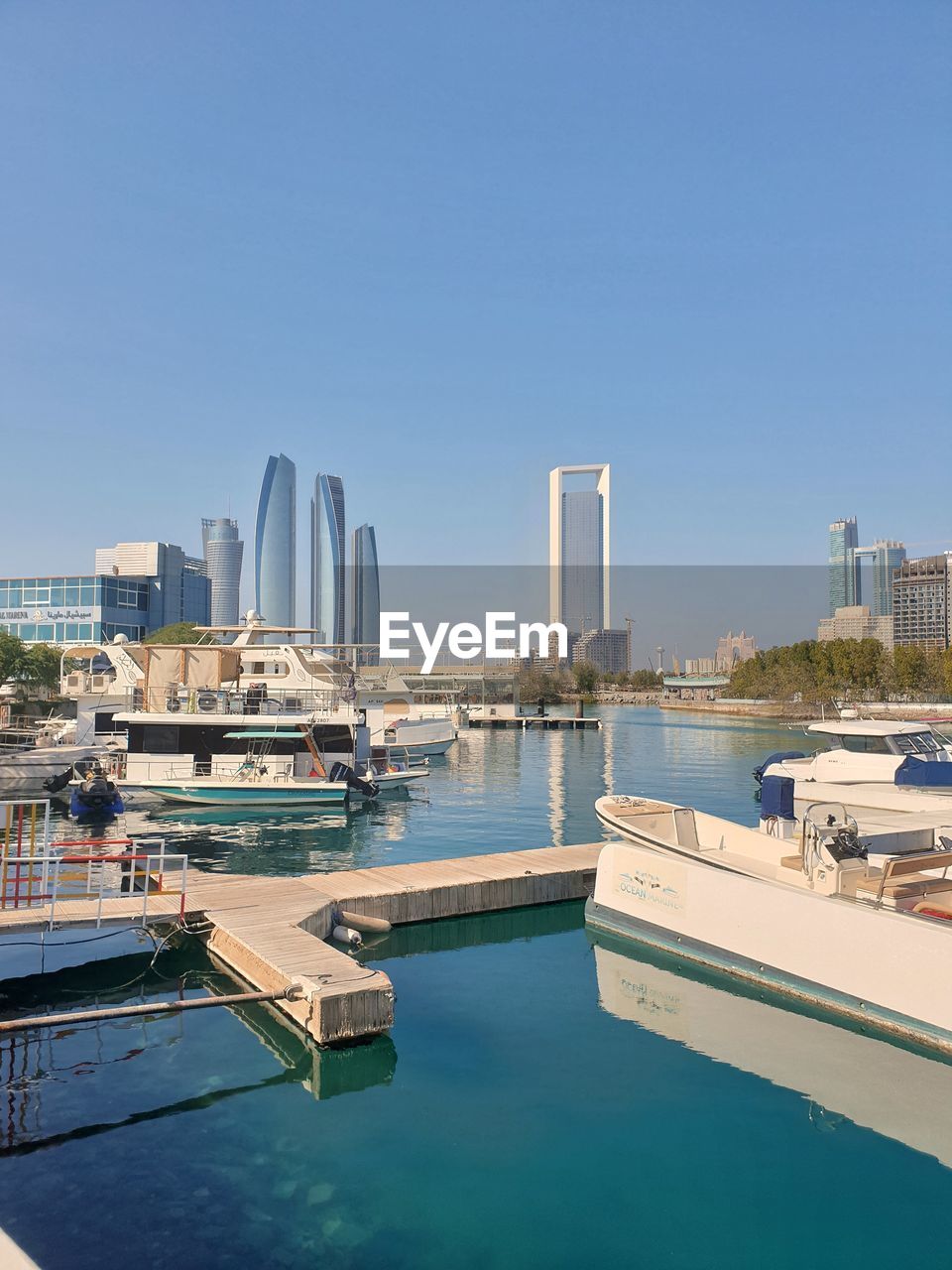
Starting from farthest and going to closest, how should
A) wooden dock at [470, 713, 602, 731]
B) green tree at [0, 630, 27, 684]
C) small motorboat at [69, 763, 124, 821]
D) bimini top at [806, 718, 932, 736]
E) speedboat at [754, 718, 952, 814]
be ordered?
wooden dock at [470, 713, 602, 731] → green tree at [0, 630, 27, 684] → bimini top at [806, 718, 932, 736] → small motorboat at [69, 763, 124, 821] → speedboat at [754, 718, 952, 814]

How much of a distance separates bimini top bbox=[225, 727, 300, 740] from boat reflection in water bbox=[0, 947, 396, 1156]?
1943 centimetres

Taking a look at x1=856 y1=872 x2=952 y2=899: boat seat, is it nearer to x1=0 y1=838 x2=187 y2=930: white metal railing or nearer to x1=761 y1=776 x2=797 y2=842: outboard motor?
x1=761 y1=776 x2=797 y2=842: outboard motor

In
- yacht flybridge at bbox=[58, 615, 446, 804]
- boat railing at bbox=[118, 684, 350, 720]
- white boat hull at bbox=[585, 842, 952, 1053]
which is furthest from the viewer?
boat railing at bbox=[118, 684, 350, 720]

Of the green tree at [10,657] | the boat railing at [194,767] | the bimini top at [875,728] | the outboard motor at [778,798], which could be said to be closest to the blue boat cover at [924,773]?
the bimini top at [875,728]

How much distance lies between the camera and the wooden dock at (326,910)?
11.4m

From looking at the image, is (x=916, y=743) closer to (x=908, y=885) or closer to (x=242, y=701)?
(x=908, y=885)

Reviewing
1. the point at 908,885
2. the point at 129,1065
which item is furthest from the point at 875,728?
the point at 129,1065

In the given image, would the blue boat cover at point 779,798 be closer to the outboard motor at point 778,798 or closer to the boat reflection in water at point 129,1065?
the outboard motor at point 778,798

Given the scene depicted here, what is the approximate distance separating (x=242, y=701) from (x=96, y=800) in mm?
7814

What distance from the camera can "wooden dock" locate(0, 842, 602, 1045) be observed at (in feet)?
37.2

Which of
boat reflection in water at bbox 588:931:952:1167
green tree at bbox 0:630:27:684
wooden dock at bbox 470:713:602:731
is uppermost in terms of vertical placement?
green tree at bbox 0:630:27:684

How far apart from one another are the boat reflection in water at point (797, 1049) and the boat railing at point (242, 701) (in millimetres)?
21884

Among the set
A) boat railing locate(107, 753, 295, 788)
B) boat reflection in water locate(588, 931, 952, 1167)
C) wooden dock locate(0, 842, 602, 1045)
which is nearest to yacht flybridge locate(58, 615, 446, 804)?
boat railing locate(107, 753, 295, 788)

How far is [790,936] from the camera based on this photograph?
41.1ft
